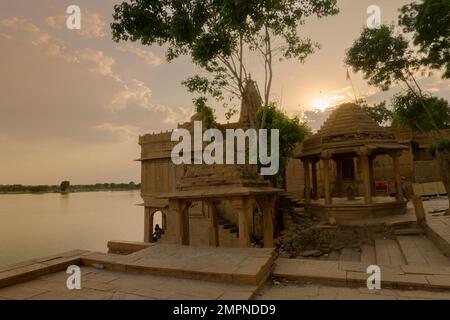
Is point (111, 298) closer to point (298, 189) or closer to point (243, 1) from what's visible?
point (243, 1)

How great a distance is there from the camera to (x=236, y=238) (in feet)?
48.0

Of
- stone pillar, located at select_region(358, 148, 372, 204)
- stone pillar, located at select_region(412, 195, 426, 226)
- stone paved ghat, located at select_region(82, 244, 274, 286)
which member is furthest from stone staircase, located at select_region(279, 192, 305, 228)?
stone paved ghat, located at select_region(82, 244, 274, 286)

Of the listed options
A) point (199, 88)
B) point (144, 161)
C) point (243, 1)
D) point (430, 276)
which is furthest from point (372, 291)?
point (144, 161)

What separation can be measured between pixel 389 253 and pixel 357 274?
14.5ft

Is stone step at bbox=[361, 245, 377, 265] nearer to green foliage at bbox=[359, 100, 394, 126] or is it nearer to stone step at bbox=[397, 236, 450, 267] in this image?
stone step at bbox=[397, 236, 450, 267]

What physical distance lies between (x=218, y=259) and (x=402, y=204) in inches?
441

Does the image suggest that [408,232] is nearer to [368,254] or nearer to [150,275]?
[368,254]

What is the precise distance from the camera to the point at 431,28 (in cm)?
1377

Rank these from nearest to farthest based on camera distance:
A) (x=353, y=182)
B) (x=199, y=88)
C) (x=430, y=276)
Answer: (x=430, y=276)
(x=199, y=88)
(x=353, y=182)

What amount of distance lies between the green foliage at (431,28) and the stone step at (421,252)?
33.6 ft

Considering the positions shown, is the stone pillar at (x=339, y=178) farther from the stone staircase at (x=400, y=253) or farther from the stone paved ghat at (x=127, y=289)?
the stone paved ghat at (x=127, y=289)

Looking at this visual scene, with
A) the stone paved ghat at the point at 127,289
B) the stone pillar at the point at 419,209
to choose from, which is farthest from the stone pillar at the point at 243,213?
the stone pillar at the point at 419,209

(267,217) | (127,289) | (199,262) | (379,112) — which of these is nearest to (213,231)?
(267,217)

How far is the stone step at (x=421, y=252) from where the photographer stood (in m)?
6.71
